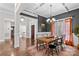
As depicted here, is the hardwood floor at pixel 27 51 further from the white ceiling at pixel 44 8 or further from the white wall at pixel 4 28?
the white ceiling at pixel 44 8

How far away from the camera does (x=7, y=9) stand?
7.20 feet

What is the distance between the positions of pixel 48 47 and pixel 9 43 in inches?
28.1

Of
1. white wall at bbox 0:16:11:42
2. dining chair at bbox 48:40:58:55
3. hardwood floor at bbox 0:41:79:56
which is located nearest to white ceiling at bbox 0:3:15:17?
white wall at bbox 0:16:11:42

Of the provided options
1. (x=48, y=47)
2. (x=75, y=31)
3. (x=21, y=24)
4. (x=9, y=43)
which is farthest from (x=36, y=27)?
(x=75, y=31)

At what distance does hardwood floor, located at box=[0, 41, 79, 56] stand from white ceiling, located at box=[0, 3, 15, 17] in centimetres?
52

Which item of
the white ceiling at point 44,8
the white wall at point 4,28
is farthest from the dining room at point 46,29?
the white wall at point 4,28

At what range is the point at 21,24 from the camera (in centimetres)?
225

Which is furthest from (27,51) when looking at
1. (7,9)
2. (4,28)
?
(7,9)

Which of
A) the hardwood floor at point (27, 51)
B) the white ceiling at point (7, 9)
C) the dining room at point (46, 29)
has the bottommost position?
the hardwood floor at point (27, 51)

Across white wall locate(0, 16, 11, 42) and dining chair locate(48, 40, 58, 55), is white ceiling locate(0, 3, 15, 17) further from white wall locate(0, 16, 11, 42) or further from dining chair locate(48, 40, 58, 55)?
dining chair locate(48, 40, 58, 55)

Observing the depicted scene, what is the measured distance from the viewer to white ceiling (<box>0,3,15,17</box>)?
2.21m

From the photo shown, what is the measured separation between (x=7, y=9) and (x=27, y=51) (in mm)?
842

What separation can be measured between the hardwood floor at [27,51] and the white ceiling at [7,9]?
1.71ft

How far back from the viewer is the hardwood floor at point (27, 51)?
2.24m
